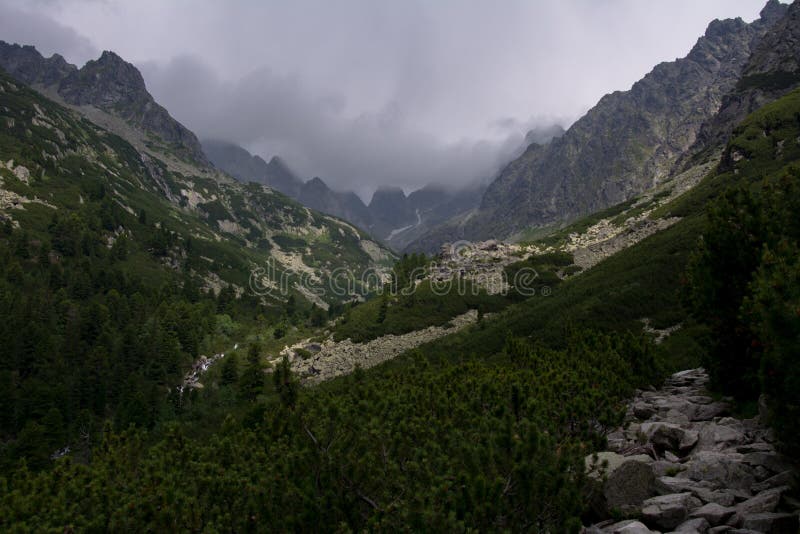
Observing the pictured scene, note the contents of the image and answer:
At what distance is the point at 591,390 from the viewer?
1645 cm

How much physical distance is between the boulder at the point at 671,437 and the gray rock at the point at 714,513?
4.67 meters

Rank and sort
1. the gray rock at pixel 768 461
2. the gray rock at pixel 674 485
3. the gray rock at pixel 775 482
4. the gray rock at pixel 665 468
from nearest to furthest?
the gray rock at pixel 775 482 < the gray rock at pixel 768 461 < the gray rock at pixel 674 485 < the gray rock at pixel 665 468

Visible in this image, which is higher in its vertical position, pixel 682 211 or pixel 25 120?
pixel 25 120

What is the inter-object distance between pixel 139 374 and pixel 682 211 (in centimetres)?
10476

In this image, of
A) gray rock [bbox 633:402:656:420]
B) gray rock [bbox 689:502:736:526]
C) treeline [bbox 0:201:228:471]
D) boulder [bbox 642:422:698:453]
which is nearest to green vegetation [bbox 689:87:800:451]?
gray rock [bbox 689:502:736:526]

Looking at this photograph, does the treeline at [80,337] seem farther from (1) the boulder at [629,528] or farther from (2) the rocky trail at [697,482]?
(1) the boulder at [629,528]

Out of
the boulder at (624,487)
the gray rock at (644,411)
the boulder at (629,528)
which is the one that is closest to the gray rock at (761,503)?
the boulder at (629,528)

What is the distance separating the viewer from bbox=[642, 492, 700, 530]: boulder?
404 inches

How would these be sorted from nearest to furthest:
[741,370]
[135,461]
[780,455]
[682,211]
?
[780,455] → [741,370] → [135,461] → [682,211]

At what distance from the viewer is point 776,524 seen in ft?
29.3

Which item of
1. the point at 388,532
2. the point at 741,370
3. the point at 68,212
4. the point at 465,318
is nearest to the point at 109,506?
the point at 388,532

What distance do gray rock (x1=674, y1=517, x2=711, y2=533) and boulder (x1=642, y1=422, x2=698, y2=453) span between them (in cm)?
528

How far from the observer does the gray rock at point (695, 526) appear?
952 centimetres

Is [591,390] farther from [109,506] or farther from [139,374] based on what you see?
[139,374]
